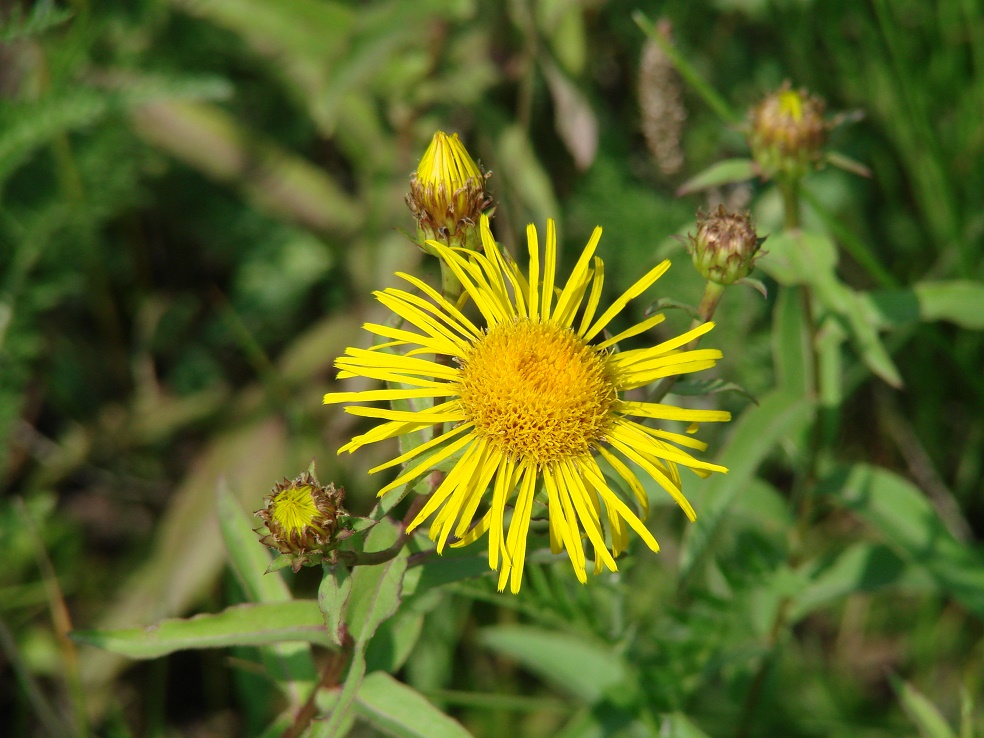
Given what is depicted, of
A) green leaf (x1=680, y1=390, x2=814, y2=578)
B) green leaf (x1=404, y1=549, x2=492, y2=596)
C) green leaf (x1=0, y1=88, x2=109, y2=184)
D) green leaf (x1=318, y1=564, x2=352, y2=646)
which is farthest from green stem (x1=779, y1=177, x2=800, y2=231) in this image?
green leaf (x1=0, y1=88, x2=109, y2=184)

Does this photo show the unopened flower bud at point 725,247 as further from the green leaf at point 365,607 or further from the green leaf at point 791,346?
the green leaf at point 365,607

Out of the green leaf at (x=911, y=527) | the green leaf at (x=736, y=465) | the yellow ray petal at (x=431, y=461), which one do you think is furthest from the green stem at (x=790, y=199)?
the yellow ray petal at (x=431, y=461)

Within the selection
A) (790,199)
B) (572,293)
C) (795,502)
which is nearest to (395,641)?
(572,293)

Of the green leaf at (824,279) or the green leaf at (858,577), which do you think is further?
the green leaf at (858,577)

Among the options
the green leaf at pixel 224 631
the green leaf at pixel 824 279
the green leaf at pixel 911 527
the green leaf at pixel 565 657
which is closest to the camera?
the green leaf at pixel 224 631

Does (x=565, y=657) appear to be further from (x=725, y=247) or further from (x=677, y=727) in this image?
(x=725, y=247)

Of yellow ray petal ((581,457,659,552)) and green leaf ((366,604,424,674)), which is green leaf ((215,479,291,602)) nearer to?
green leaf ((366,604,424,674))
